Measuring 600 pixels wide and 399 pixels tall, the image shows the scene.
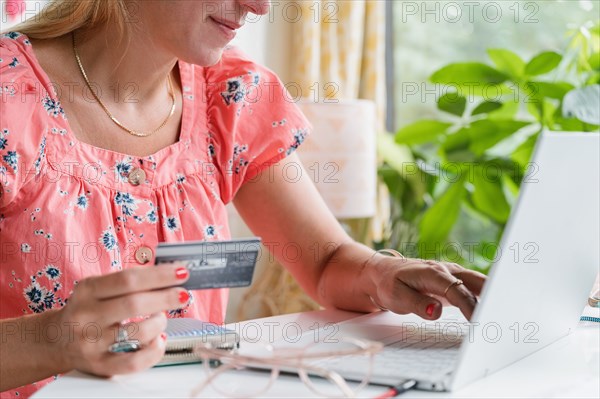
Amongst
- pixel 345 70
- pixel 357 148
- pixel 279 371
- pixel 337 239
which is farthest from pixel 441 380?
pixel 345 70

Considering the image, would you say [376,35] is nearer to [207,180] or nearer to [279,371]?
[207,180]

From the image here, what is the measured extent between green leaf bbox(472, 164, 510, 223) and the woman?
130 centimetres

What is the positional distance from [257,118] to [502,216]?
138 cm

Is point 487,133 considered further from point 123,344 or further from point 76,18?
point 123,344

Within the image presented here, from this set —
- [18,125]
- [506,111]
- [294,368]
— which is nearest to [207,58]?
[18,125]

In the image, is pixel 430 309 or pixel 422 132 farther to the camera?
pixel 422 132

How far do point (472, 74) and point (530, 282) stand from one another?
189cm

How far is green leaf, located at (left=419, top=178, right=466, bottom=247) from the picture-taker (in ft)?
8.95

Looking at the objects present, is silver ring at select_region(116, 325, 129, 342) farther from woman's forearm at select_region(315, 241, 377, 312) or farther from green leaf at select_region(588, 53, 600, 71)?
green leaf at select_region(588, 53, 600, 71)

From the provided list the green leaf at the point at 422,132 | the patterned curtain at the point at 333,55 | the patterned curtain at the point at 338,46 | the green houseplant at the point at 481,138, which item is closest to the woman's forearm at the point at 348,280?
the green houseplant at the point at 481,138

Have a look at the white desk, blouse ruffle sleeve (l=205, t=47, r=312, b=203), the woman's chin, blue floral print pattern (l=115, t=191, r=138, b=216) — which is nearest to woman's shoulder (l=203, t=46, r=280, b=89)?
blouse ruffle sleeve (l=205, t=47, r=312, b=203)

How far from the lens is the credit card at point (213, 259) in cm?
78

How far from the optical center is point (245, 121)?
1.47 metres

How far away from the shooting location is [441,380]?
81 centimetres
